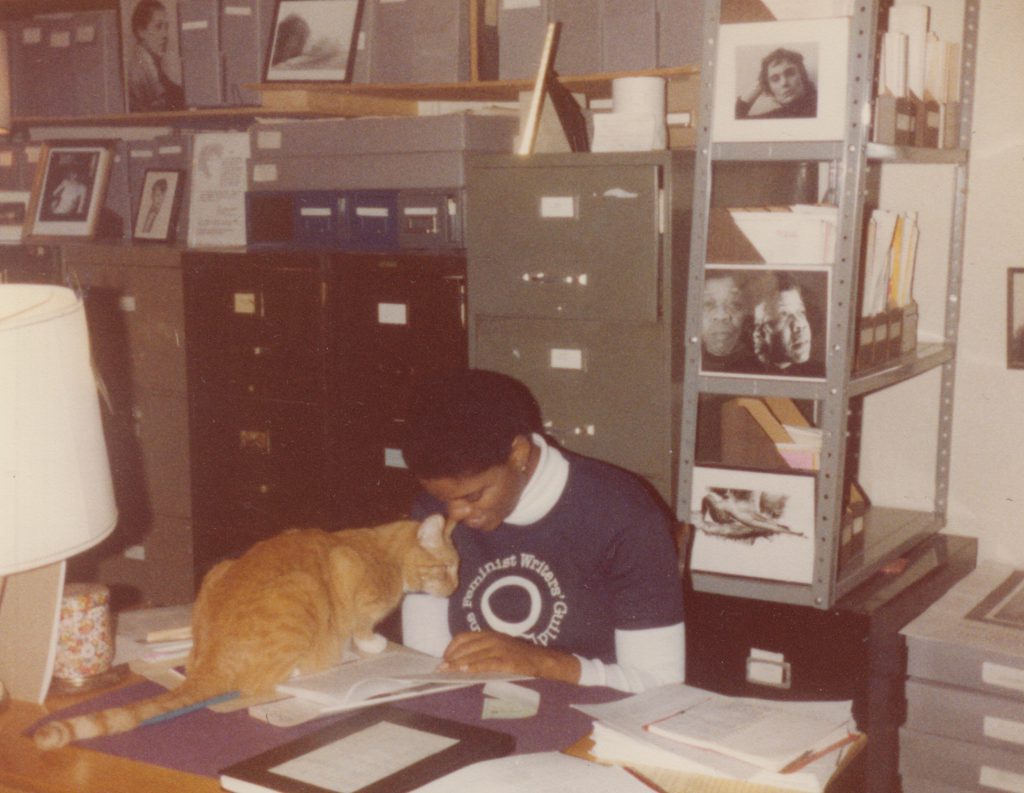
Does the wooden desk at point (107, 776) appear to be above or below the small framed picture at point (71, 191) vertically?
below

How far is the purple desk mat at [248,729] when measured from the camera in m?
1.39

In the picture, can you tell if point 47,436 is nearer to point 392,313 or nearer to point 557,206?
point 557,206

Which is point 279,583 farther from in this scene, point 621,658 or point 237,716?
point 621,658

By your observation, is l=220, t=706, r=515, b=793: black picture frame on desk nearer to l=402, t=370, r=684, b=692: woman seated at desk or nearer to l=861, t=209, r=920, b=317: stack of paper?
l=402, t=370, r=684, b=692: woman seated at desk

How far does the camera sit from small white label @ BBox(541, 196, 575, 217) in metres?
2.50

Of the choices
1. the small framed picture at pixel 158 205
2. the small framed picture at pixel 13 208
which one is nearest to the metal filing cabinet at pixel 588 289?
the small framed picture at pixel 158 205

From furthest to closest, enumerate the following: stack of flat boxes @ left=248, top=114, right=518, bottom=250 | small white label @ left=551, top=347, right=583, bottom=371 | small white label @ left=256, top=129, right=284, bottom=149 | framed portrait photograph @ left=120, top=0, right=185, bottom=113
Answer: framed portrait photograph @ left=120, top=0, right=185, bottom=113 < small white label @ left=256, top=129, right=284, bottom=149 < stack of flat boxes @ left=248, top=114, right=518, bottom=250 < small white label @ left=551, top=347, right=583, bottom=371

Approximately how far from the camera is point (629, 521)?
1.91m

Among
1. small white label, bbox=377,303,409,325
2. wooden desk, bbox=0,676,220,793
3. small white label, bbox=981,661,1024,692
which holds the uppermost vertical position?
small white label, bbox=377,303,409,325

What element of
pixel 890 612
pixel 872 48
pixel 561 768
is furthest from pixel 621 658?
pixel 872 48

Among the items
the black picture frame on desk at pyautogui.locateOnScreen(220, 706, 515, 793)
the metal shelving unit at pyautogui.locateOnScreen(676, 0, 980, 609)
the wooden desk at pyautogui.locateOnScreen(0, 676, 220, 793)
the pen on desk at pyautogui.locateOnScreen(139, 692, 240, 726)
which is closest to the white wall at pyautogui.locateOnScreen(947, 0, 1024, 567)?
the metal shelving unit at pyautogui.locateOnScreen(676, 0, 980, 609)

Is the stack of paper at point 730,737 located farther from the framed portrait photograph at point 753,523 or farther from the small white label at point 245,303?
the small white label at point 245,303

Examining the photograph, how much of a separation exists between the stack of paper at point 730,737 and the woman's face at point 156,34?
2.96 m

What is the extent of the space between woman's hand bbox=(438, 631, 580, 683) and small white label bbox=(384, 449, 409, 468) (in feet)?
4.12
